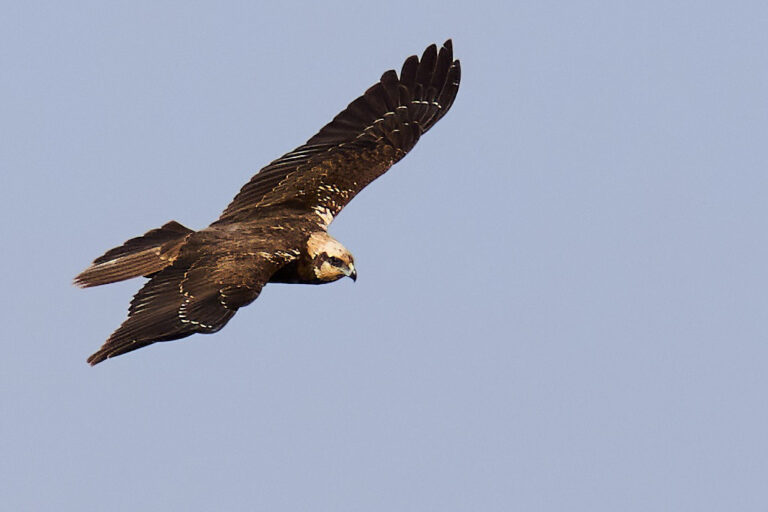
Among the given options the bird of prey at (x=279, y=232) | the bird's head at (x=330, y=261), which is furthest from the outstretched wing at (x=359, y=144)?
the bird's head at (x=330, y=261)

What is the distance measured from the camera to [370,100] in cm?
1808

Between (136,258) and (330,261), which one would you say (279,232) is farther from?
(136,258)

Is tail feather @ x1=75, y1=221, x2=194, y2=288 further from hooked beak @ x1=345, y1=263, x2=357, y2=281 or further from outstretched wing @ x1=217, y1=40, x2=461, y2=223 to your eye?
hooked beak @ x1=345, y1=263, x2=357, y2=281

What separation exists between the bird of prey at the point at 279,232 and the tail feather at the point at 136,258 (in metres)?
0.01

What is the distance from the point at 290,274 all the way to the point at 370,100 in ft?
10.3

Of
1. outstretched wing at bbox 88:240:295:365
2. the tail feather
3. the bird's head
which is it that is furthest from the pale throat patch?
the tail feather

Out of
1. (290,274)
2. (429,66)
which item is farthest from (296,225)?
(429,66)

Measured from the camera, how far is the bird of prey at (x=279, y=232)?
14406 millimetres

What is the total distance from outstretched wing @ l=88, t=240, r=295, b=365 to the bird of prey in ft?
0.03

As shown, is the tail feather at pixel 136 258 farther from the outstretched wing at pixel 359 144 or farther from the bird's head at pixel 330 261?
the bird's head at pixel 330 261

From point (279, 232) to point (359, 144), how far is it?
220 cm

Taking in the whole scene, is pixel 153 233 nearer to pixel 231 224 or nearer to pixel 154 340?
pixel 231 224

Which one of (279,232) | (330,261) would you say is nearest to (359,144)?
(279,232)

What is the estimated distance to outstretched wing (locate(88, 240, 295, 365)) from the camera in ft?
45.8
